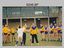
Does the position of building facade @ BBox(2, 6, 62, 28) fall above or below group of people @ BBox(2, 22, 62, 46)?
above

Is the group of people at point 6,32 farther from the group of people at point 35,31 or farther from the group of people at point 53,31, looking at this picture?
the group of people at point 53,31

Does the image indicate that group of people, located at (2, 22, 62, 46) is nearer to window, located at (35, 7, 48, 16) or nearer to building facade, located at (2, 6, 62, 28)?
building facade, located at (2, 6, 62, 28)

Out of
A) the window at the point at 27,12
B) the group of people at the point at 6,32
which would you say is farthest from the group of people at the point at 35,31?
the window at the point at 27,12

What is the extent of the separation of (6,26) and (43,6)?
218cm

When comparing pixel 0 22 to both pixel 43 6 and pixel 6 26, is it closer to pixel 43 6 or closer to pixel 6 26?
pixel 6 26

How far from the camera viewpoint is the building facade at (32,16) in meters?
6.13

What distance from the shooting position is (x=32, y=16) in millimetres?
6305

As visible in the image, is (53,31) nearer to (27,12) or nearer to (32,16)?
(32,16)

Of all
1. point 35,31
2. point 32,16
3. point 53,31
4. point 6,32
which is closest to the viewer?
point 35,31

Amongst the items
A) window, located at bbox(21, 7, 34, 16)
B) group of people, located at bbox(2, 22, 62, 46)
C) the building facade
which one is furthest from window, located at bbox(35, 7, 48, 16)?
group of people, located at bbox(2, 22, 62, 46)

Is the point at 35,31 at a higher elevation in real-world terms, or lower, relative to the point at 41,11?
lower

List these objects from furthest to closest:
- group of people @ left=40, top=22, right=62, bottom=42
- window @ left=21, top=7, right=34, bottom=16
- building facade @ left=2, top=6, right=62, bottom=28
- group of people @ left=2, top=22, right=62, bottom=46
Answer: group of people @ left=40, top=22, right=62, bottom=42
window @ left=21, top=7, right=34, bottom=16
building facade @ left=2, top=6, right=62, bottom=28
group of people @ left=2, top=22, right=62, bottom=46

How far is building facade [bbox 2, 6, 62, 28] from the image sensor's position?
6.13 meters

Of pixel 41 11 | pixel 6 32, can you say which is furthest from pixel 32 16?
pixel 6 32
